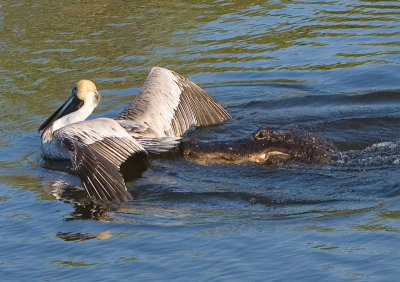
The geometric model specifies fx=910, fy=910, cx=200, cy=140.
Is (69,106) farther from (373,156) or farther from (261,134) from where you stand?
(373,156)

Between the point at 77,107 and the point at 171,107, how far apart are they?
0.93 meters

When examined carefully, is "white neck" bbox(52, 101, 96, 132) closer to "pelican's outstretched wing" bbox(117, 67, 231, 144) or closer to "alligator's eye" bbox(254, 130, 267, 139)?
"pelican's outstretched wing" bbox(117, 67, 231, 144)

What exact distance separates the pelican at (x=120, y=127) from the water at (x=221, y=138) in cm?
20

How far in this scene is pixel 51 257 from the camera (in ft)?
19.7

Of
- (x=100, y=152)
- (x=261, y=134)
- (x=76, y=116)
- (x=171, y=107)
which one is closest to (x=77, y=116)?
(x=76, y=116)

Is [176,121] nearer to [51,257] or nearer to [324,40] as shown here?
[324,40]

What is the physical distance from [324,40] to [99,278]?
19.3 feet

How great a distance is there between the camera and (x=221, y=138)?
8586 mm

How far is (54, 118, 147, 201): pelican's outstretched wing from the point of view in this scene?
23.4 ft

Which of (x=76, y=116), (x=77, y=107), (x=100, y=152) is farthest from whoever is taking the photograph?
(x=77, y=107)

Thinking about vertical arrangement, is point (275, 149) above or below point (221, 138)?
above

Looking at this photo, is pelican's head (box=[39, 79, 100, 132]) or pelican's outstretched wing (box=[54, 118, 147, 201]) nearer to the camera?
pelican's outstretched wing (box=[54, 118, 147, 201])

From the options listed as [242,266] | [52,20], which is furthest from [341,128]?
[52,20]

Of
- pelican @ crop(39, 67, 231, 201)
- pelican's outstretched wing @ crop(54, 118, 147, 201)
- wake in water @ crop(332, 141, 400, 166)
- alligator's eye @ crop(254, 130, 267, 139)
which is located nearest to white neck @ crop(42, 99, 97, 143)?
pelican @ crop(39, 67, 231, 201)
